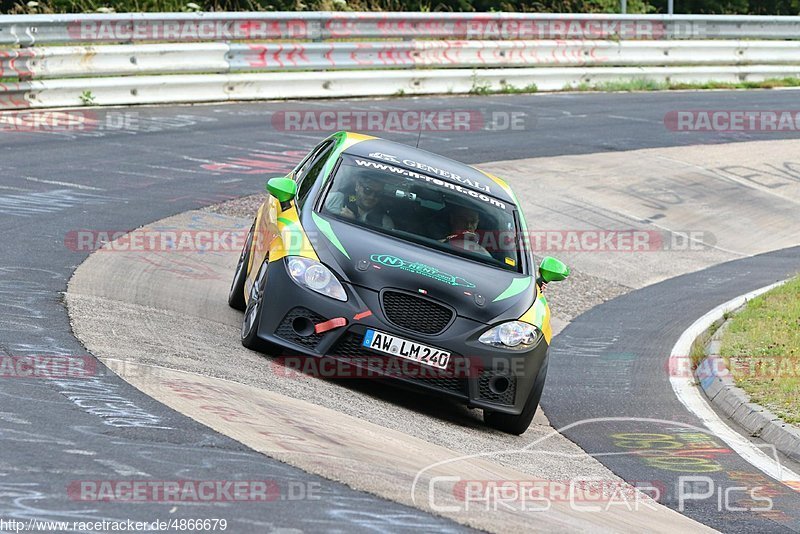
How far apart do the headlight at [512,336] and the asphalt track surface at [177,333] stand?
0.85m

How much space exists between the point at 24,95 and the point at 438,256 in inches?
442

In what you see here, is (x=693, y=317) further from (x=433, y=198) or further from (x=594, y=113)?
(x=594, y=113)

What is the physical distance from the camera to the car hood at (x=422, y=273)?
831 cm

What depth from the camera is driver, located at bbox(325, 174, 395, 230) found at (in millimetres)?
9148

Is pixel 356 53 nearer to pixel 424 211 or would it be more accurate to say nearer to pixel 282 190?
pixel 282 190

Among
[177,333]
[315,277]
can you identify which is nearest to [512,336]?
[315,277]

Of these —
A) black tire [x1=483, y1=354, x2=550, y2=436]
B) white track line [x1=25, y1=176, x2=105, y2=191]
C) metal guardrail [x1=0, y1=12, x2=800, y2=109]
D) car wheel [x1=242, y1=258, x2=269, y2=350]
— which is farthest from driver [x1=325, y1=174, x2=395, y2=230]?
metal guardrail [x1=0, y1=12, x2=800, y2=109]

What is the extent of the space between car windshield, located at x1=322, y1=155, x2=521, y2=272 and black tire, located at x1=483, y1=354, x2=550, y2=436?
937 millimetres

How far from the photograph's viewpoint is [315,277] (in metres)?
8.36

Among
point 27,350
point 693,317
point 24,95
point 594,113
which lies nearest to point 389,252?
point 27,350

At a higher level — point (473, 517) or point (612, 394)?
point (473, 517)

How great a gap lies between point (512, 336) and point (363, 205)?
159cm

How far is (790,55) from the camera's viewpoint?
29.0m

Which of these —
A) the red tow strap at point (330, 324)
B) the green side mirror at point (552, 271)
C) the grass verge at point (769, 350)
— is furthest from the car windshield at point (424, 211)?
the grass verge at point (769, 350)
